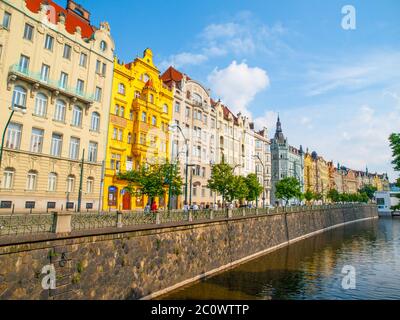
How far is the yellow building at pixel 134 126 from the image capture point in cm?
3562

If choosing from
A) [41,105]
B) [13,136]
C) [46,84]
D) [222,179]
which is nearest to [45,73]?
[46,84]

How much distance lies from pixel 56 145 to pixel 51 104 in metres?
4.20

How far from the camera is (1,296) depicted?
9.77 m

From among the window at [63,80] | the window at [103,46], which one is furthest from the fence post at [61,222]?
the window at [103,46]

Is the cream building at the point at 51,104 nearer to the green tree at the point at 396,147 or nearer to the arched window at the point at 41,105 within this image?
the arched window at the point at 41,105

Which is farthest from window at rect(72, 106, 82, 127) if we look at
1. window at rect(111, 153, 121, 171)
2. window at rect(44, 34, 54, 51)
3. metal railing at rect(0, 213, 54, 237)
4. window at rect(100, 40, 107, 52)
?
metal railing at rect(0, 213, 54, 237)

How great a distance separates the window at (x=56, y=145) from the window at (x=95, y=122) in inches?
167

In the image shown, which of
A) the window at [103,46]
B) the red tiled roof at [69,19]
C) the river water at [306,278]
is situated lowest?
the river water at [306,278]

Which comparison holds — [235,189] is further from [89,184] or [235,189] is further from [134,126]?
[89,184]

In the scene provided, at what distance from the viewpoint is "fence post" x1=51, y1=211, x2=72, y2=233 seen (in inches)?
476

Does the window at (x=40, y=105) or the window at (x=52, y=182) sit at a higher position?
the window at (x=40, y=105)

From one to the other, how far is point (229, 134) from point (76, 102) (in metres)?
35.6

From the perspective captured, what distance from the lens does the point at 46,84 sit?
2772cm

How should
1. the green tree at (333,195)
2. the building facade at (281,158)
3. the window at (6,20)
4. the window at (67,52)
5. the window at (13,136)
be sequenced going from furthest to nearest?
the green tree at (333,195), the building facade at (281,158), the window at (67,52), the window at (13,136), the window at (6,20)
